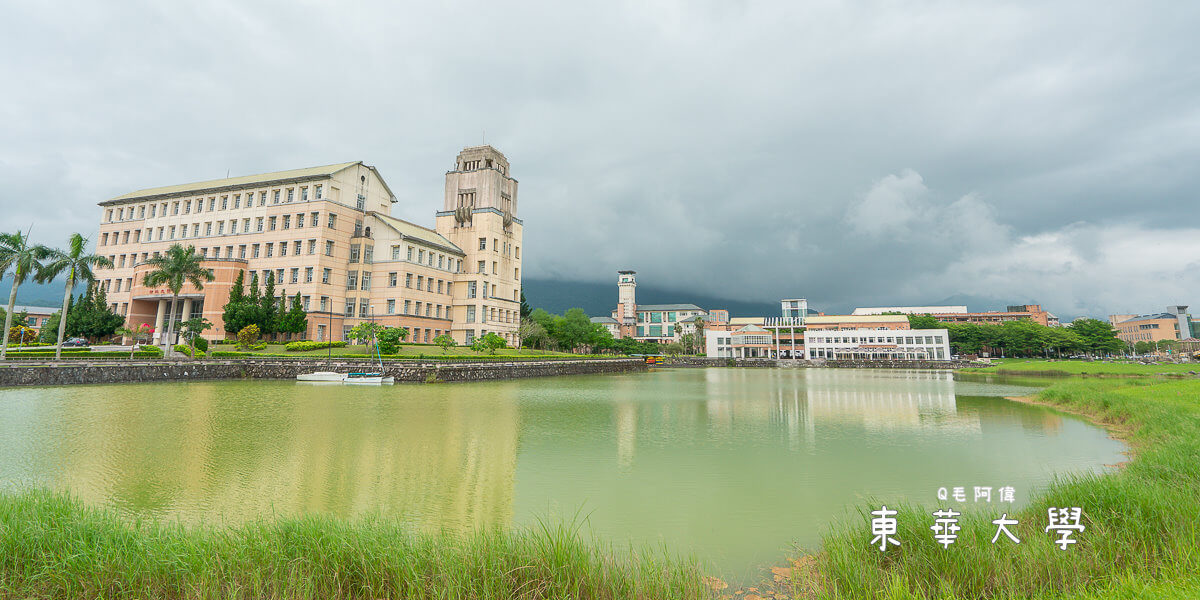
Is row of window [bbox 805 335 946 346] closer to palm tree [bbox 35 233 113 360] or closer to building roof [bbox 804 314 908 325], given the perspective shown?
building roof [bbox 804 314 908 325]

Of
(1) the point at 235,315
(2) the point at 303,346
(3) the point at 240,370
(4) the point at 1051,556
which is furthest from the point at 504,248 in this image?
(4) the point at 1051,556

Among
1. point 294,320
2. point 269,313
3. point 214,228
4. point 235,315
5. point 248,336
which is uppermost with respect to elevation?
point 214,228

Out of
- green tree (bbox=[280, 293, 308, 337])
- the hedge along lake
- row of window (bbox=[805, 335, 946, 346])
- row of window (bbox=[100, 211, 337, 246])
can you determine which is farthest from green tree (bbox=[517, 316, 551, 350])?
row of window (bbox=[805, 335, 946, 346])

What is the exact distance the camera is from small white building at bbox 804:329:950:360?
3684 inches

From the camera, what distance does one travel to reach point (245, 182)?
56781mm

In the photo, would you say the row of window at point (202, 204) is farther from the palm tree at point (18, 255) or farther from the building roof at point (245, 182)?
the palm tree at point (18, 255)

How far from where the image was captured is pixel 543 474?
969 cm

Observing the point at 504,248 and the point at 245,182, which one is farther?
the point at 504,248

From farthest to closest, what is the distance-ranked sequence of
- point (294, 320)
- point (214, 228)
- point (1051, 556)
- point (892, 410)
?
point (214, 228) → point (294, 320) → point (892, 410) → point (1051, 556)

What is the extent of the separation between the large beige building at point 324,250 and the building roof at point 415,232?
0.76 ft

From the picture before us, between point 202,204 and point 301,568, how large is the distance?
227 ft

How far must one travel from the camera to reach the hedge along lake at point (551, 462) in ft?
23.6

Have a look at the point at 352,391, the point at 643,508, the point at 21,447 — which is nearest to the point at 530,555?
the point at 643,508

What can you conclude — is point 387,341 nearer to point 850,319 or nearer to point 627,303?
point 850,319
